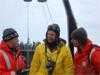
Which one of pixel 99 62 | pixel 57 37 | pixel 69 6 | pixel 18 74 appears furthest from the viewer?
pixel 69 6

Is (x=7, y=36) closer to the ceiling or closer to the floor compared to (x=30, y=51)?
closer to the ceiling

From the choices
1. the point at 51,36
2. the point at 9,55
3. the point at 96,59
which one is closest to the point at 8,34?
the point at 9,55

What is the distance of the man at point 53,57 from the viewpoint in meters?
2.66

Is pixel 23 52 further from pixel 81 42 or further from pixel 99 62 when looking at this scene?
pixel 99 62

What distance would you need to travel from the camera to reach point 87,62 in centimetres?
236

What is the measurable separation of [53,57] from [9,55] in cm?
87

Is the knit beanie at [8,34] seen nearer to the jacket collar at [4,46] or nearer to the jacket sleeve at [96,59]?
the jacket collar at [4,46]

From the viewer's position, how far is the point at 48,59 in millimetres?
2682

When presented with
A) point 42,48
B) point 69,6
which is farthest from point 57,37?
point 69,6

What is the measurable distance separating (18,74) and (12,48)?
566 mm

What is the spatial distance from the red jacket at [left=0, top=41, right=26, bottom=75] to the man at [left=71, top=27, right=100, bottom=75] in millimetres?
1192

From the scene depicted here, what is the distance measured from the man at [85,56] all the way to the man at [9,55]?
44.4 inches

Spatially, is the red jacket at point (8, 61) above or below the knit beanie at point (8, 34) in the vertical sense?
below

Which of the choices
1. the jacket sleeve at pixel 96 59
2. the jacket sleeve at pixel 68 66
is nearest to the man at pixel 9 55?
the jacket sleeve at pixel 68 66
